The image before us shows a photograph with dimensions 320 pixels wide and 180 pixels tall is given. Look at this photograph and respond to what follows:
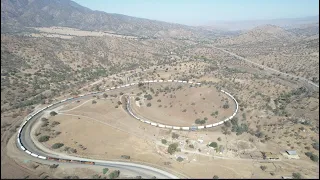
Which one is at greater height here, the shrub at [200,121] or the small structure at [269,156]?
the shrub at [200,121]

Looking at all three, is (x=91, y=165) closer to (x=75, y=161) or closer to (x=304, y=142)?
(x=75, y=161)

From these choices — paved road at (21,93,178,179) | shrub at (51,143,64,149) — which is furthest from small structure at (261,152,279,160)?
shrub at (51,143,64,149)

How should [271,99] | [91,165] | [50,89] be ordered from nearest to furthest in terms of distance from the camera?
[91,165] → [271,99] → [50,89]

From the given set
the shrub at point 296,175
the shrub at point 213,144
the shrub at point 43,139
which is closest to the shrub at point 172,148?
the shrub at point 213,144

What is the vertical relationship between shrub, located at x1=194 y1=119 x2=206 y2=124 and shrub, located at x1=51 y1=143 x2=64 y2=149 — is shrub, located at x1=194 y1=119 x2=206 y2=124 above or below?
below

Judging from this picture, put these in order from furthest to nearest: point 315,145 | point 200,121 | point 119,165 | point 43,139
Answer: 1. point 200,121
2. point 43,139
3. point 315,145
4. point 119,165

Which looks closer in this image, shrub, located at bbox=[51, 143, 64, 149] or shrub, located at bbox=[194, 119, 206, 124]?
shrub, located at bbox=[51, 143, 64, 149]

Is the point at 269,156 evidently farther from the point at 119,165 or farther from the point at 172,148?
the point at 119,165

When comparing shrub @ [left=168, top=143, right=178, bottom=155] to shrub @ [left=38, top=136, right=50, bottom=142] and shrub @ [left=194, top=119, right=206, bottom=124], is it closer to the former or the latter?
shrub @ [left=194, top=119, right=206, bottom=124]

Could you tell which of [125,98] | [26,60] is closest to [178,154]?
[125,98]

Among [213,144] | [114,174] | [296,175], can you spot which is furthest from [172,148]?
[296,175]

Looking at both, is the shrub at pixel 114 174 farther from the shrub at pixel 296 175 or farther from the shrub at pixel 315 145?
the shrub at pixel 315 145
